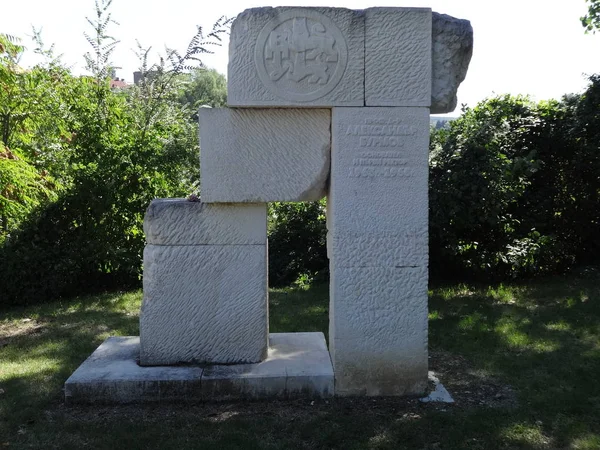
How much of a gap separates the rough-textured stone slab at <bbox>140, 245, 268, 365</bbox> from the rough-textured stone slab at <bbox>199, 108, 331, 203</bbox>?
40 centimetres

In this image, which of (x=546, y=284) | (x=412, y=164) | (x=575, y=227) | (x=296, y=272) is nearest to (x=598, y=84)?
(x=575, y=227)

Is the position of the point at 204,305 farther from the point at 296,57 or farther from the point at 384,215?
the point at 296,57

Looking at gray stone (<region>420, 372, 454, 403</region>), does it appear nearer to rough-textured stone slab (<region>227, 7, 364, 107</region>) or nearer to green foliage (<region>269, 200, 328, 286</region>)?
rough-textured stone slab (<region>227, 7, 364, 107</region>)

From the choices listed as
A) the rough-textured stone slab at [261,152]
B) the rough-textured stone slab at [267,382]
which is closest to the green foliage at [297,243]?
the rough-textured stone slab at [267,382]

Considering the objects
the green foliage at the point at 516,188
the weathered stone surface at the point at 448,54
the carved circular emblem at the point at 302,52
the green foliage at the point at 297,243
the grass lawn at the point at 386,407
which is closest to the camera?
the grass lawn at the point at 386,407

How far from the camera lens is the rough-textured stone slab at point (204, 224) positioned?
13.3ft

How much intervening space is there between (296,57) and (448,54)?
3.17ft

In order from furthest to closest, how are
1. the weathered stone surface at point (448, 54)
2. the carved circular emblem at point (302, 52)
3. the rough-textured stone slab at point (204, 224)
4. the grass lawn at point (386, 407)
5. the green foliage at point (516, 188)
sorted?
the green foliage at point (516, 188), the rough-textured stone slab at point (204, 224), the weathered stone surface at point (448, 54), the carved circular emblem at point (302, 52), the grass lawn at point (386, 407)

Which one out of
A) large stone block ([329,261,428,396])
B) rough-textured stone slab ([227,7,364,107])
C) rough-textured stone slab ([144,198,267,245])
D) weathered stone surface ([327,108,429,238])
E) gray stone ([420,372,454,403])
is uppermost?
rough-textured stone slab ([227,7,364,107])

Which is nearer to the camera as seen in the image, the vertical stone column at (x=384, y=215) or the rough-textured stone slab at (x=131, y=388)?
the vertical stone column at (x=384, y=215)

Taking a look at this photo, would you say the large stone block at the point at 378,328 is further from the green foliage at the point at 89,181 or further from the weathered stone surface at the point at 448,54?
the green foliage at the point at 89,181

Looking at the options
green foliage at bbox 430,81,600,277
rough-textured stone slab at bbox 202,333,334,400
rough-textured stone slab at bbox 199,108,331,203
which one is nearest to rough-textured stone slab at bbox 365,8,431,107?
rough-textured stone slab at bbox 199,108,331,203

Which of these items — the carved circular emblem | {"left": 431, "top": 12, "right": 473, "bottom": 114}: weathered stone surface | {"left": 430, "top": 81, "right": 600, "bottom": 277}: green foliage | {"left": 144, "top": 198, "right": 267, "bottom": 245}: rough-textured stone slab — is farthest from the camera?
{"left": 430, "top": 81, "right": 600, "bottom": 277}: green foliage

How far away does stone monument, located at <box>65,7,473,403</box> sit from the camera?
3797 mm
